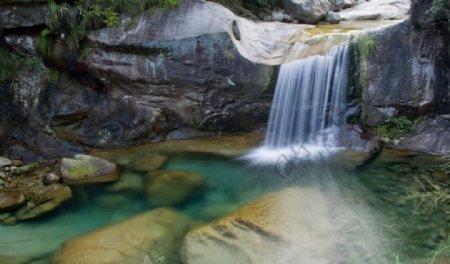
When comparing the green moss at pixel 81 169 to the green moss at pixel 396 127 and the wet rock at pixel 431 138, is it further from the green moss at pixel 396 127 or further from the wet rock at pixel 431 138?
the wet rock at pixel 431 138

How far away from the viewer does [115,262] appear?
451cm

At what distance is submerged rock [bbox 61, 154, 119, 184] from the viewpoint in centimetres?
682

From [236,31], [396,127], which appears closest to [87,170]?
[236,31]

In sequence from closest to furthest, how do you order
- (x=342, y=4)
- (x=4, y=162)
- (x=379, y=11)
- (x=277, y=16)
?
1. (x=4, y=162)
2. (x=277, y=16)
3. (x=379, y=11)
4. (x=342, y=4)

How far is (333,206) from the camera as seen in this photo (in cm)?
557

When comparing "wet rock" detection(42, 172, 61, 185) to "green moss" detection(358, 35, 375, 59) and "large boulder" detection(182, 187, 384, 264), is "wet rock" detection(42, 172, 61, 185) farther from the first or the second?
"green moss" detection(358, 35, 375, 59)

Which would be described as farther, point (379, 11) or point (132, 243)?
point (379, 11)

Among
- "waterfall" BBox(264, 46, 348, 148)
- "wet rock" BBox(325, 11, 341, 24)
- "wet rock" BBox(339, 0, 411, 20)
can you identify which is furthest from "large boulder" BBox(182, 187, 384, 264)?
"wet rock" BBox(339, 0, 411, 20)

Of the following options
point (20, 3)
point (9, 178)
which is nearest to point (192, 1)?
point (20, 3)

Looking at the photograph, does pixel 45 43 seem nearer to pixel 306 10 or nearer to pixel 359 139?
pixel 306 10

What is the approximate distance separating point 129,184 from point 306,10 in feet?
18.8

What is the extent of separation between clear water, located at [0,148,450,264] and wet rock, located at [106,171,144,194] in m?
0.18

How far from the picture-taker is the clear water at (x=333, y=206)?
4808 millimetres

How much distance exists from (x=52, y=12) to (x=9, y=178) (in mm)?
3008
